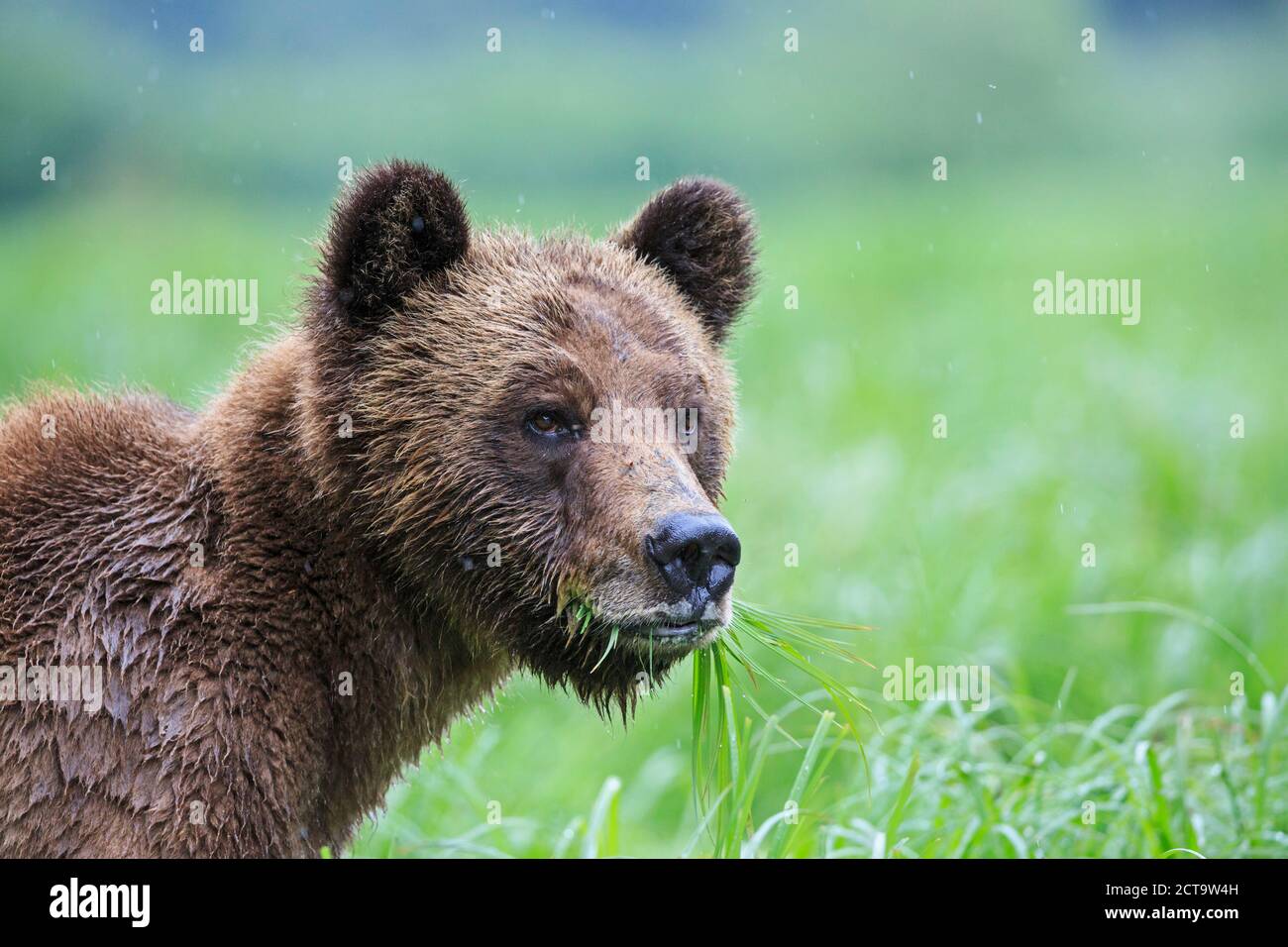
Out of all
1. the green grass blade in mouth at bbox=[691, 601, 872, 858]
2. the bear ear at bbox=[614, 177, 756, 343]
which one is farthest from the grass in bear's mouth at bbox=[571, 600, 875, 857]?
the bear ear at bbox=[614, 177, 756, 343]

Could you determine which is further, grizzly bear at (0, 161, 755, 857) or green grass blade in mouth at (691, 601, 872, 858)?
green grass blade in mouth at (691, 601, 872, 858)

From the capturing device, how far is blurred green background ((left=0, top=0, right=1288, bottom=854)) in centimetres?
775

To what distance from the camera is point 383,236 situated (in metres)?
5.02

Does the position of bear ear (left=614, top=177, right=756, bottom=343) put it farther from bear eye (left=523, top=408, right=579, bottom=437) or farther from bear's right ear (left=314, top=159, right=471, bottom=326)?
bear eye (left=523, top=408, right=579, bottom=437)

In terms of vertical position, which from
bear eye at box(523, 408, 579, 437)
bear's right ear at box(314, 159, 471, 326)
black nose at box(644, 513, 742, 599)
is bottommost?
black nose at box(644, 513, 742, 599)

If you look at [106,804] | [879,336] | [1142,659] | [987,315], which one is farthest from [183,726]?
[987,315]

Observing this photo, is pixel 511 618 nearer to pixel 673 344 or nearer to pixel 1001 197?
pixel 673 344

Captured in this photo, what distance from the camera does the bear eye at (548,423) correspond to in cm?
494

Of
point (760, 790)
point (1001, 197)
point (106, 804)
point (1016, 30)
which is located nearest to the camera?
point (106, 804)

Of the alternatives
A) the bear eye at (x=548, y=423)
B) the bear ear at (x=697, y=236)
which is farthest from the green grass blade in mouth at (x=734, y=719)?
the bear ear at (x=697, y=236)

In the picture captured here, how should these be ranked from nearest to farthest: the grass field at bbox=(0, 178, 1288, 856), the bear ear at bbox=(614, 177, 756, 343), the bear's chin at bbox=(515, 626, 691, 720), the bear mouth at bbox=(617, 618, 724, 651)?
the bear mouth at bbox=(617, 618, 724, 651)
the bear's chin at bbox=(515, 626, 691, 720)
the bear ear at bbox=(614, 177, 756, 343)
the grass field at bbox=(0, 178, 1288, 856)
